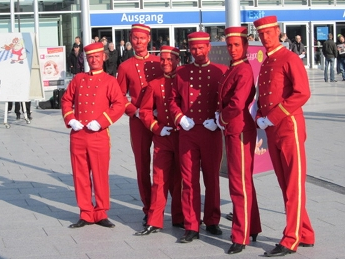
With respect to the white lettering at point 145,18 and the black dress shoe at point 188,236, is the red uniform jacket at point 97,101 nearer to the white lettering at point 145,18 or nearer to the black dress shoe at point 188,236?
the black dress shoe at point 188,236

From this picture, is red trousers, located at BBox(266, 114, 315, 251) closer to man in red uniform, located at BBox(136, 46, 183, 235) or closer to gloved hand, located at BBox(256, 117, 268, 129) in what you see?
gloved hand, located at BBox(256, 117, 268, 129)

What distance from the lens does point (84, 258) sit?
5949 millimetres

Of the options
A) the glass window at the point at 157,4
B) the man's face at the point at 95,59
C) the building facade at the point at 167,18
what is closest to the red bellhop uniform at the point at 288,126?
the man's face at the point at 95,59

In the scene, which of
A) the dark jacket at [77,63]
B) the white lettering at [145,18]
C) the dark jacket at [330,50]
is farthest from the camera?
the white lettering at [145,18]

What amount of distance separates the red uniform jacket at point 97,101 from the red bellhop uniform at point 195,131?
73 cm

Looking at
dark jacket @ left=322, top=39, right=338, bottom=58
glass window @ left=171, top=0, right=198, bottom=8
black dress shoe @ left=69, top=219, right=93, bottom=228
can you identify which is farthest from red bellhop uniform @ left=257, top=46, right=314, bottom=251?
glass window @ left=171, top=0, right=198, bottom=8

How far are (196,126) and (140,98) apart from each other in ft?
3.02

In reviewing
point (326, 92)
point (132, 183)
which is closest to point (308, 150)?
point (132, 183)

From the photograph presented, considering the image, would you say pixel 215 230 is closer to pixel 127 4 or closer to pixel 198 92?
pixel 198 92

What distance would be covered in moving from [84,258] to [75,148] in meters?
1.42

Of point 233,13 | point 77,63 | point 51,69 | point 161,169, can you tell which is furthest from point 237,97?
point 77,63

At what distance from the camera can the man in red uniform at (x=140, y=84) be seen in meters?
7.07

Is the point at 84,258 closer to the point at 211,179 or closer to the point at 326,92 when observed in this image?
the point at 211,179

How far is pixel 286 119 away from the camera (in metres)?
5.78
